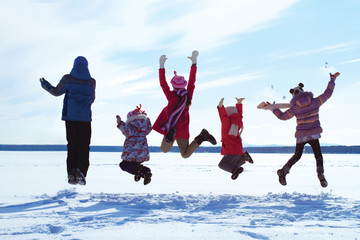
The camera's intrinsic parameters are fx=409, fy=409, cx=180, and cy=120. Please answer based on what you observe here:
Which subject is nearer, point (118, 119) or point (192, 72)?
point (118, 119)

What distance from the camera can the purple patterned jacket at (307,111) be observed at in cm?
751

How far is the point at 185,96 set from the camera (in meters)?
7.53

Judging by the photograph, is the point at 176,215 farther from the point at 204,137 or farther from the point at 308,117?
the point at 308,117

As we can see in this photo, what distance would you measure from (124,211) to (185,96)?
9.41 ft

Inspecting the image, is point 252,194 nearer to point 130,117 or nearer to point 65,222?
point 130,117

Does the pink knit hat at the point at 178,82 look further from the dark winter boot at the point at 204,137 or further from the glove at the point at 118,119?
the glove at the point at 118,119

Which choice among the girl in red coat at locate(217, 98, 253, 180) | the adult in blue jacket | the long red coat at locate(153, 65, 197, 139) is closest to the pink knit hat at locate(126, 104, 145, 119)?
the long red coat at locate(153, 65, 197, 139)

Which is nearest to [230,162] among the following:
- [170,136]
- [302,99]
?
[170,136]

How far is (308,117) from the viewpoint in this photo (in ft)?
24.8

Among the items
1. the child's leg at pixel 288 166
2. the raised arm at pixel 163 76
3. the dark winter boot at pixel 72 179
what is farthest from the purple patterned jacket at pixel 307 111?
the dark winter boot at pixel 72 179

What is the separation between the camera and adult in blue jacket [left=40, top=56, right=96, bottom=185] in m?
7.07

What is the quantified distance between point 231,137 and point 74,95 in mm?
3025

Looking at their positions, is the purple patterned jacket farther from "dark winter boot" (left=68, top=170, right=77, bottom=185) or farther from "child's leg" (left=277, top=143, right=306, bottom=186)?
"dark winter boot" (left=68, top=170, right=77, bottom=185)

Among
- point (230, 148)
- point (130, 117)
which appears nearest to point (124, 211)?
point (130, 117)
